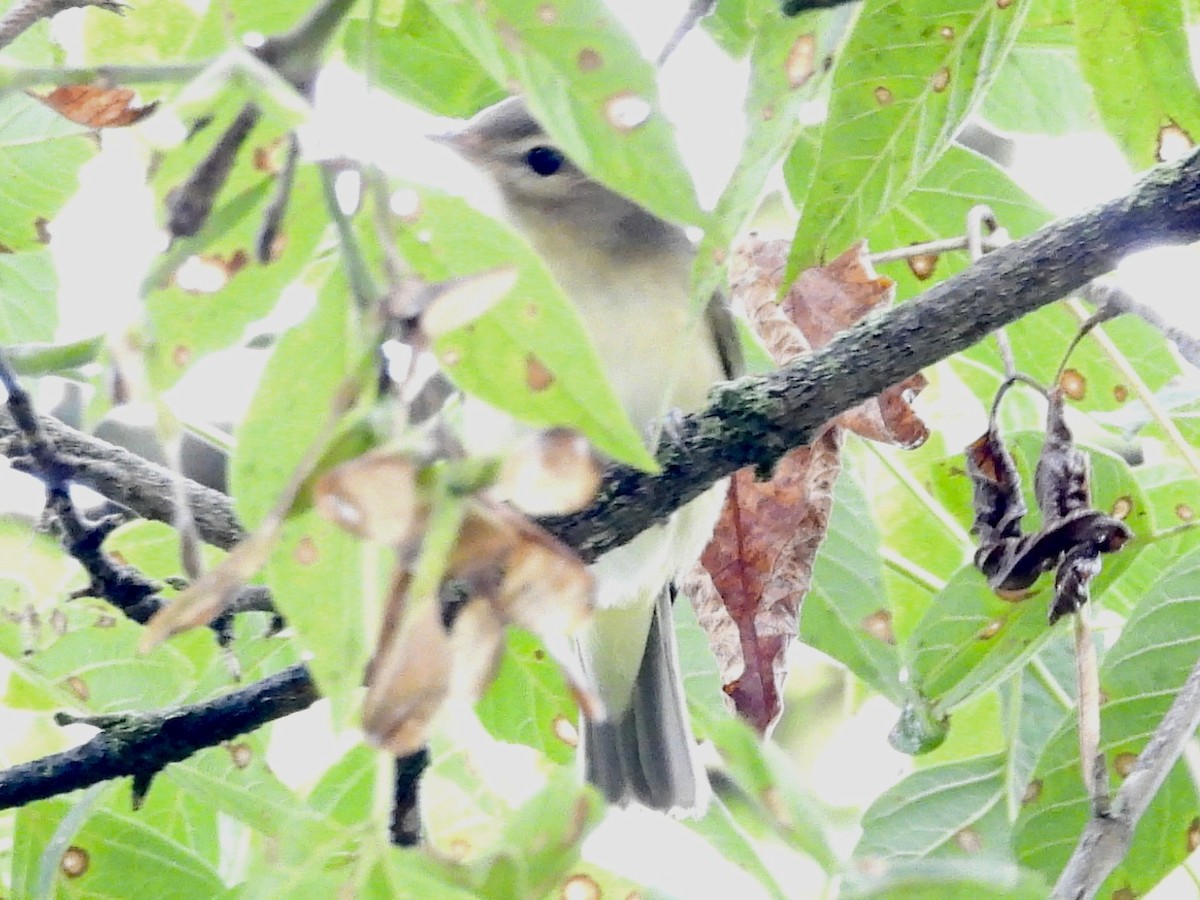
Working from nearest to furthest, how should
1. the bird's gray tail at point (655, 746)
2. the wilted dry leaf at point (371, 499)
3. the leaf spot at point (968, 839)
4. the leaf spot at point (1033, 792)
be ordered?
the wilted dry leaf at point (371, 499) → the leaf spot at point (1033, 792) → the leaf spot at point (968, 839) → the bird's gray tail at point (655, 746)

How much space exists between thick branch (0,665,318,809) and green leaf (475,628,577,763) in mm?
341

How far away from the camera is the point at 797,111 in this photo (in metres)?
0.71

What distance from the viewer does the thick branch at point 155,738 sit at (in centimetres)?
113

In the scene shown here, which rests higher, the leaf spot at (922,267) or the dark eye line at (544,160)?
the dark eye line at (544,160)

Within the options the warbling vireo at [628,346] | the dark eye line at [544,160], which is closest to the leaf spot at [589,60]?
the warbling vireo at [628,346]

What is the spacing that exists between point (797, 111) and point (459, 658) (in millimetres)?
379

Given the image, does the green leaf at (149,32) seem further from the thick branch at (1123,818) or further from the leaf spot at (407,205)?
the thick branch at (1123,818)

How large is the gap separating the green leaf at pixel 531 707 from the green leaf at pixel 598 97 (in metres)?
0.94

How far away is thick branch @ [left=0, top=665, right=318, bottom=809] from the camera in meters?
1.13

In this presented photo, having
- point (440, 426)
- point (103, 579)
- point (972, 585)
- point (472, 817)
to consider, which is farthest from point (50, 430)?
point (440, 426)

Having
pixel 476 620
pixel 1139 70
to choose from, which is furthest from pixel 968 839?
pixel 476 620

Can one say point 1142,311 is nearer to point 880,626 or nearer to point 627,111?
point 880,626

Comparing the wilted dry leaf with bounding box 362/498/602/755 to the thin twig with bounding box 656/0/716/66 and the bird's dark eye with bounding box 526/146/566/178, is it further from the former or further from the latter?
the bird's dark eye with bounding box 526/146/566/178

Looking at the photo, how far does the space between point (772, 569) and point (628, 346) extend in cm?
56
